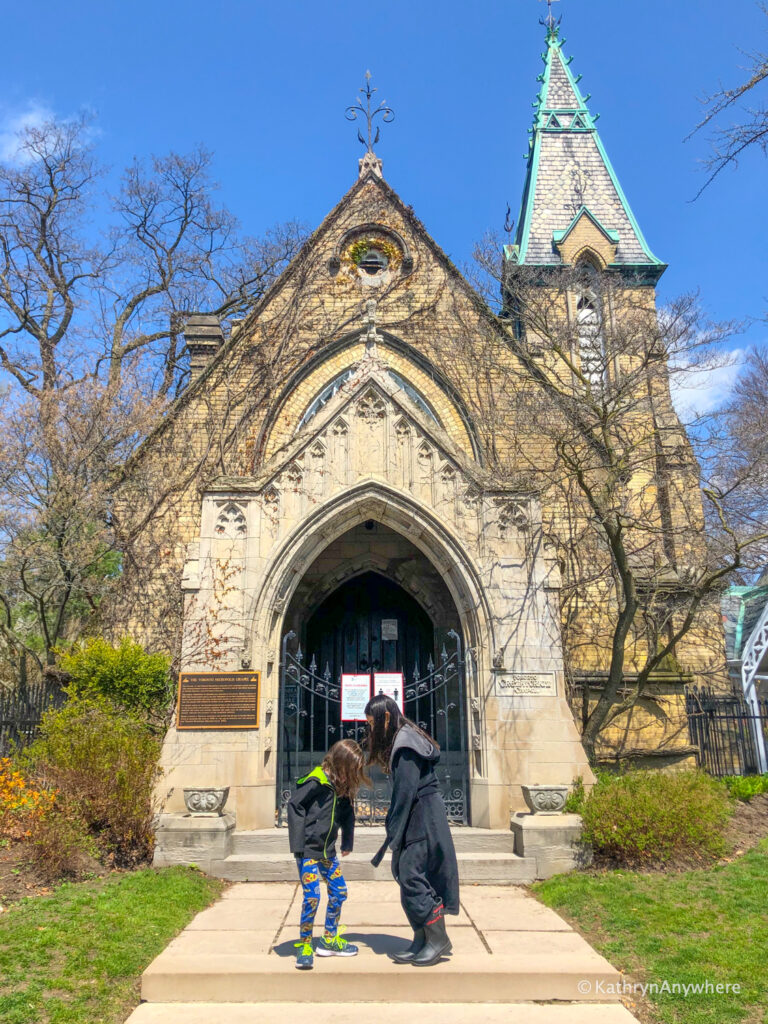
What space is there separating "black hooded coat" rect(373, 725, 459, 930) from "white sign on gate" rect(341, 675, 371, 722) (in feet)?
13.9

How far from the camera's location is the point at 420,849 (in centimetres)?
526

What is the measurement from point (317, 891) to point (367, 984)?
661 mm

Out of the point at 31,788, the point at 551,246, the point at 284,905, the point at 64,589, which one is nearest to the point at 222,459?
the point at 64,589

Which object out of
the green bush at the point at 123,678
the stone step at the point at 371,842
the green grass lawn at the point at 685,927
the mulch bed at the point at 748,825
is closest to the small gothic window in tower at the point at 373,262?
the green bush at the point at 123,678

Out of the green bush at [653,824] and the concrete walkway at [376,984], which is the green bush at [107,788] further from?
the green bush at [653,824]

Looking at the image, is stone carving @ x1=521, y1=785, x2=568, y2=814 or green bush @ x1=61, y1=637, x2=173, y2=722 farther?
green bush @ x1=61, y1=637, x2=173, y2=722

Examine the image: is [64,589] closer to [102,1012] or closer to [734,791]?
[102,1012]

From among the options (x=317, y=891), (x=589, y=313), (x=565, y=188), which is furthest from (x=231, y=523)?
(x=565, y=188)

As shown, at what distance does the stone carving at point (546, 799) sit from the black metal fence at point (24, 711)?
8.03 m

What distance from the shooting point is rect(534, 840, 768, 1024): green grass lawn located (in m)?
4.86

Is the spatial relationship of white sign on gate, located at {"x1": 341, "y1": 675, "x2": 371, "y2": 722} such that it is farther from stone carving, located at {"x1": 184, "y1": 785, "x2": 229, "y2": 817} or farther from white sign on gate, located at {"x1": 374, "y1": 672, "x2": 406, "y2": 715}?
stone carving, located at {"x1": 184, "y1": 785, "x2": 229, "y2": 817}

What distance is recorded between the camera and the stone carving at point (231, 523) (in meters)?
9.56

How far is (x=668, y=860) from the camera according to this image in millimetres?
7555

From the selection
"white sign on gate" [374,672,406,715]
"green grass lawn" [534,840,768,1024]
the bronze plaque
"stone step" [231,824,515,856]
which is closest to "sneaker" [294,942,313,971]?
"green grass lawn" [534,840,768,1024]
